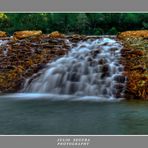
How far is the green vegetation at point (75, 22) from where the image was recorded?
6781mm

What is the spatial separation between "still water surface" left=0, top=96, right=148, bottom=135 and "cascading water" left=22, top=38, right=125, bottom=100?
1.53ft

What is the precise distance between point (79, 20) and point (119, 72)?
0.87 m

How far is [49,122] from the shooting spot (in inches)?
201

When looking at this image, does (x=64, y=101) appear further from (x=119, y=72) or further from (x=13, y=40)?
(x=13, y=40)

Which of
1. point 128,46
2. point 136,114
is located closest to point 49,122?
point 136,114

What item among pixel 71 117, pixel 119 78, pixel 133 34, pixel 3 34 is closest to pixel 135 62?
A: pixel 119 78

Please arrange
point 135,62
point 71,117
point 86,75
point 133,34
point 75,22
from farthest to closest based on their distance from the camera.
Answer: point 133,34 → point 135,62 → point 86,75 → point 75,22 → point 71,117

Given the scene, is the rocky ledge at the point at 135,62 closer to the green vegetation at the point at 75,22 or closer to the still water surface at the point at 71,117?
the green vegetation at the point at 75,22

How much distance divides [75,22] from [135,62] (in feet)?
3.29

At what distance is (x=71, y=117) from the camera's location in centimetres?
533

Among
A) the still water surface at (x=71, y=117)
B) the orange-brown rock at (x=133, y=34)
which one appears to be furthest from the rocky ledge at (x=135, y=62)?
the still water surface at (x=71, y=117)

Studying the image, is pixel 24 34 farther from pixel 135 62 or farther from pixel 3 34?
pixel 135 62

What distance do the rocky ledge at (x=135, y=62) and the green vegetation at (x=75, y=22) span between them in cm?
20

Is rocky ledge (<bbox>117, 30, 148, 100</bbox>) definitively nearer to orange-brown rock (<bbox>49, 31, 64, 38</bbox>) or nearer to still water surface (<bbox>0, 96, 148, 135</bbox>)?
still water surface (<bbox>0, 96, 148, 135</bbox>)
